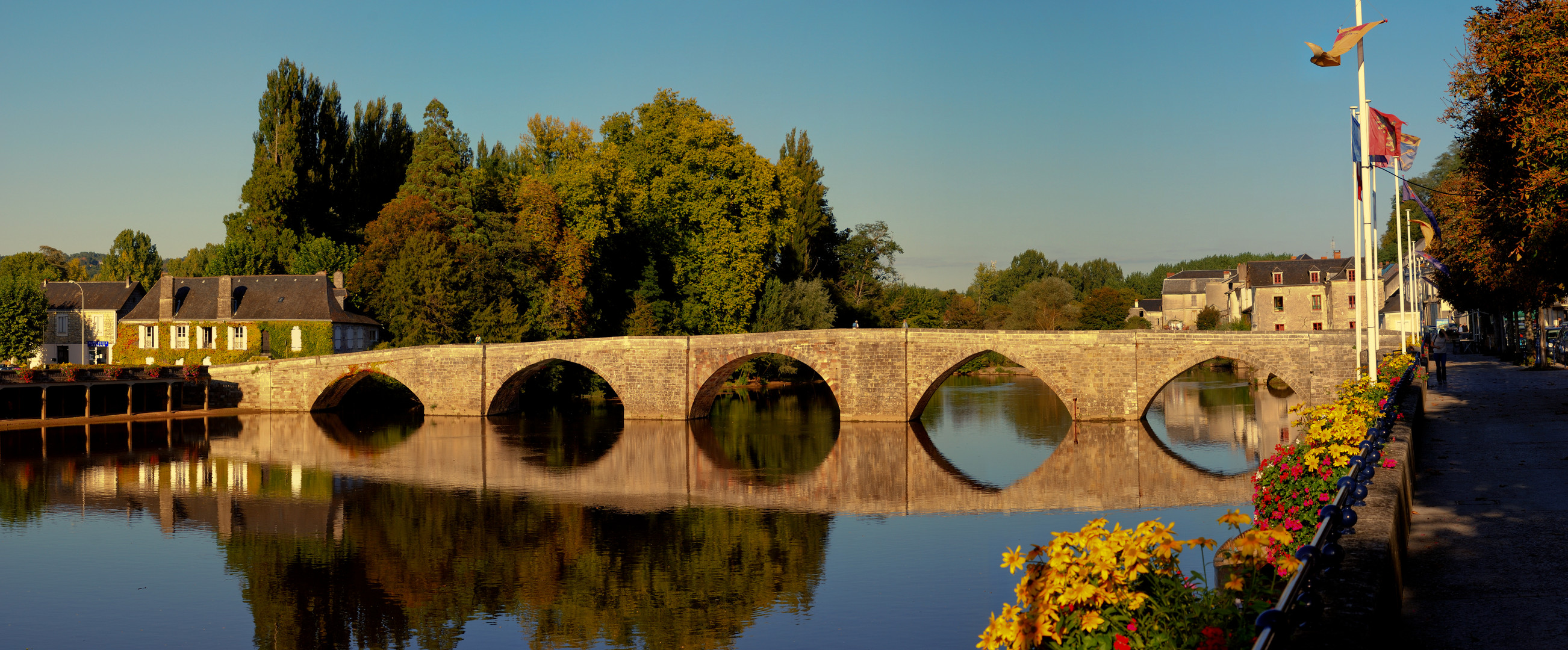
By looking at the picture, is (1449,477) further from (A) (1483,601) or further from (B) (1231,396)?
(B) (1231,396)

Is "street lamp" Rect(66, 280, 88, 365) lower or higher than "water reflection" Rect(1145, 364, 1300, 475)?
higher

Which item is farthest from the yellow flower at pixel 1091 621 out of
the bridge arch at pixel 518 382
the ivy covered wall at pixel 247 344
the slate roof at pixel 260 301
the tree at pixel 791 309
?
the slate roof at pixel 260 301

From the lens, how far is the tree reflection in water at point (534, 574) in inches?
513

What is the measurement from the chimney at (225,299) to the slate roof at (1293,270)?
49.7 m

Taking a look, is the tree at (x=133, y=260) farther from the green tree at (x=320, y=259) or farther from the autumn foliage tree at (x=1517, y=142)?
the autumn foliage tree at (x=1517, y=142)

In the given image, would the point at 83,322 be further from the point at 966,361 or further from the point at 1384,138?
the point at 1384,138

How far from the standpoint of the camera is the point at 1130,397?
100 ft

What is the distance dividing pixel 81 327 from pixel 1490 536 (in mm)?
51465

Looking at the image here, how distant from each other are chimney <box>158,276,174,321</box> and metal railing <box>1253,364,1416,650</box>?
149 ft

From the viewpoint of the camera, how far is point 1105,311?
67.3m

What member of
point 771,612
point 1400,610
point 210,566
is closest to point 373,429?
point 210,566

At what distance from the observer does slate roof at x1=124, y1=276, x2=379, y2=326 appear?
4253 cm

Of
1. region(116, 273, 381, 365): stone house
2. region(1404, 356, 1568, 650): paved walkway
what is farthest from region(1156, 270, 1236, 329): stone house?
region(1404, 356, 1568, 650): paved walkway

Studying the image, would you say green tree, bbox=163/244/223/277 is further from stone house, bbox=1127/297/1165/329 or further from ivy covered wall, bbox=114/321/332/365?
stone house, bbox=1127/297/1165/329
